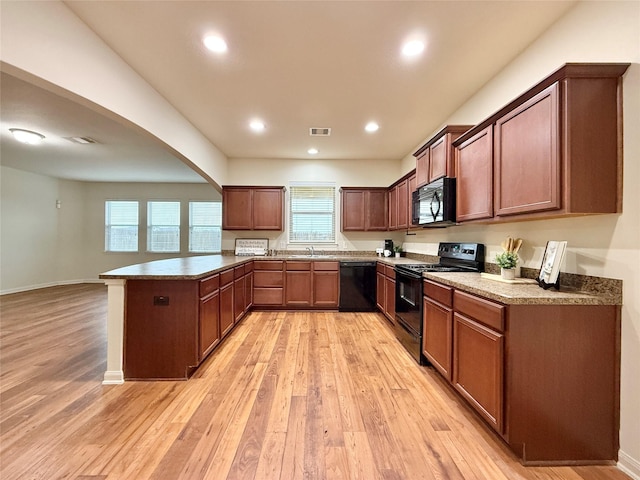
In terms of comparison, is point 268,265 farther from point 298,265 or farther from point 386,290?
point 386,290

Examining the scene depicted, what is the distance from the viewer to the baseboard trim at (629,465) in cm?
142

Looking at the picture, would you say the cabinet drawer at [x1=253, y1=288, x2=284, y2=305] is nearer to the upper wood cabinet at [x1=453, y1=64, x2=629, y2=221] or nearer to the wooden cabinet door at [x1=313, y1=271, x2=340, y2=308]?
the wooden cabinet door at [x1=313, y1=271, x2=340, y2=308]

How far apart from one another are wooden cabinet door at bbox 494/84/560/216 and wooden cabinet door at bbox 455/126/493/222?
0.32 feet

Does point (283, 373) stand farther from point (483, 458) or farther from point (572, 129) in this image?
point (572, 129)

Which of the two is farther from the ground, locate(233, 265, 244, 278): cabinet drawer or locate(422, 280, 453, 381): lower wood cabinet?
locate(233, 265, 244, 278): cabinet drawer

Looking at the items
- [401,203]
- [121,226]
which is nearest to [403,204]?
[401,203]

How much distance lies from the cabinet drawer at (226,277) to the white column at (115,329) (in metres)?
0.94

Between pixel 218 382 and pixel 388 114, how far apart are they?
11.3 feet

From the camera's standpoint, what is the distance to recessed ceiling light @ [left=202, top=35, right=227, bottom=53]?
213 centimetres

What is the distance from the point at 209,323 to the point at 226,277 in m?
0.67

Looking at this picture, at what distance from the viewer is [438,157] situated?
2.97 meters

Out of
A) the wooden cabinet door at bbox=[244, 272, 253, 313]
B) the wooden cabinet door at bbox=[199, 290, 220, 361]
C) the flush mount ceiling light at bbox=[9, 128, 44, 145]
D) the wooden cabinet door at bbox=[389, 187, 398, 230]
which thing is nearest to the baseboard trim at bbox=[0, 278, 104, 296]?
the flush mount ceiling light at bbox=[9, 128, 44, 145]

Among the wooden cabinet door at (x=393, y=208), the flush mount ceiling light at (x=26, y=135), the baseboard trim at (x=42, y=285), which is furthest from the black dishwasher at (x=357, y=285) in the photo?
the baseboard trim at (x=42, y=285)

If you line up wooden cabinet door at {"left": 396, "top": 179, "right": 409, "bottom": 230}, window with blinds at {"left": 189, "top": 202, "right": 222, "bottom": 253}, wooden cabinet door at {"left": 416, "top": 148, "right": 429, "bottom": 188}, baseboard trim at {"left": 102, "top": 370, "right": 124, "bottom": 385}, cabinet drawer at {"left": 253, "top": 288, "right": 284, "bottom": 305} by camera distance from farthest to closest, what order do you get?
window with blinds at {"left": 189, "top": 202, "right": 222, "bottom": 253} < cabinet drawer at {"left": 253, "top": 288, "right": 284, "bottom": 305} < wooden cabinet door at {"left": 396, "top": 179, "right": 409, "bottom": 230} < wooden cabinet door at {"left": 416, "top": 148, "right": 429, "bottom": 188} < baseboard trim at {"left": 102, "top": 370, "right": 124, "bottom": 385}
